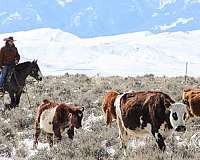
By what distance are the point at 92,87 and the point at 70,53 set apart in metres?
122

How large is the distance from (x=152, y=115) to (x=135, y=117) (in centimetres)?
48

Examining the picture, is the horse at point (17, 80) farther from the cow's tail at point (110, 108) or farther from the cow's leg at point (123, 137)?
the cow's leg at point (123, 137)

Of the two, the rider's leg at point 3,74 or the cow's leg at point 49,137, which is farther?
the rider's leg at point 3,74

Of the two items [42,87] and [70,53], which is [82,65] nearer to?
[70,53]

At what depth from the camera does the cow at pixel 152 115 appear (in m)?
10.7

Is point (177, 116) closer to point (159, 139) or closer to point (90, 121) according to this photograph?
point (159, 139)

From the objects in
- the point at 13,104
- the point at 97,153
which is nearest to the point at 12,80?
the point at 13,104

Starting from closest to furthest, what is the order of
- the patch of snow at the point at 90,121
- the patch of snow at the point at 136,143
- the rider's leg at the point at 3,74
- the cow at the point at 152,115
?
the cow at the point at 152,115, the patch of snow at the point at 136,143, the patch of snow at the point at 90,121, the rider's leg at the point at 3,74

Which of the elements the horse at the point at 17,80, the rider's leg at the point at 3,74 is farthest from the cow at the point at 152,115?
the rider's leg at the point at 3,74

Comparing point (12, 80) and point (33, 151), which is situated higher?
point (12, 80)

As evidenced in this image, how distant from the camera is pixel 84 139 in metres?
12.7

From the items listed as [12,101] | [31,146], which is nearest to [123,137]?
[31,146]

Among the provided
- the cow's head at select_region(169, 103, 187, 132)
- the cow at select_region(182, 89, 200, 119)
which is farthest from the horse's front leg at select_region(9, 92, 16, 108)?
the cow's head at select_region(169, 103, 187, 132)

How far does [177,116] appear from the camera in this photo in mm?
10641
